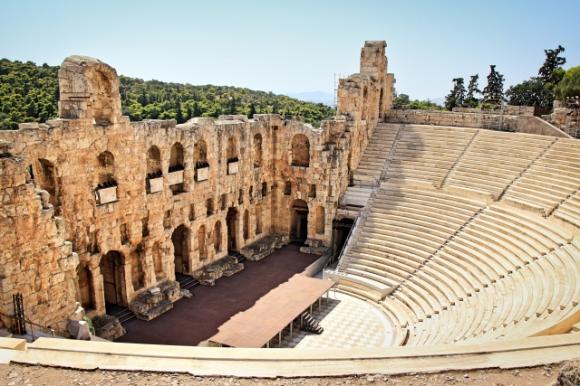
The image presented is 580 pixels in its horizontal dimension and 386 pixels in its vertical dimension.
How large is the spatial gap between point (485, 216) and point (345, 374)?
17155 millimetres

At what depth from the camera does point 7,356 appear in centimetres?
915

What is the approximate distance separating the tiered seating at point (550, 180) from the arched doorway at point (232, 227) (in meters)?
14.0

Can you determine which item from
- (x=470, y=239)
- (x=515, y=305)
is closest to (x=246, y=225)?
(x=470, y=239)

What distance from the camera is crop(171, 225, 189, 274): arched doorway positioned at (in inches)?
928

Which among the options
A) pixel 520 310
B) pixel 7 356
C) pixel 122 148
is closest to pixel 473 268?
pixel 520 310

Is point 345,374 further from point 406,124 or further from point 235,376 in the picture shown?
point 406,124

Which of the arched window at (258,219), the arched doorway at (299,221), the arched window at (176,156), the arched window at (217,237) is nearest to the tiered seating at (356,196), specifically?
the arched doorway at (299,221)

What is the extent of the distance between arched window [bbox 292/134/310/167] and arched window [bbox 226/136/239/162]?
14.7 feet

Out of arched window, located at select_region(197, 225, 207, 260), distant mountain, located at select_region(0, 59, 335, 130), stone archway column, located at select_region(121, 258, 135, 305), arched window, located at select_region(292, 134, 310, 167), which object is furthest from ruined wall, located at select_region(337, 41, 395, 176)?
stone archway column, located at select_region(121, 258, 135, 305)

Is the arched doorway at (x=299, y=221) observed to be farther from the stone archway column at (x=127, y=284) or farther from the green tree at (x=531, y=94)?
the green tree at (x=531, y=94)

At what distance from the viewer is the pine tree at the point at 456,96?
55.8 meters

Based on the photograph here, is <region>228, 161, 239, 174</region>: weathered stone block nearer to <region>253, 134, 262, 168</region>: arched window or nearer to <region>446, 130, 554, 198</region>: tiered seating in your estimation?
<region>253, 134, 262, 168</region>: arched window

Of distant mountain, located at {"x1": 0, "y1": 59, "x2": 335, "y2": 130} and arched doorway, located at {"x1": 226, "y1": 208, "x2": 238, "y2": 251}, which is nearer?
arched doorway, located at {"x1": 226, "y1": 208, "x2": 238, "y2": 251}

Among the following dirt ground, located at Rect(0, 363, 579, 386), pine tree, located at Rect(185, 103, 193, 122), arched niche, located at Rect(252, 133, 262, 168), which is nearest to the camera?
dirt ground, located at Rect(0, 363, 579, 386)
